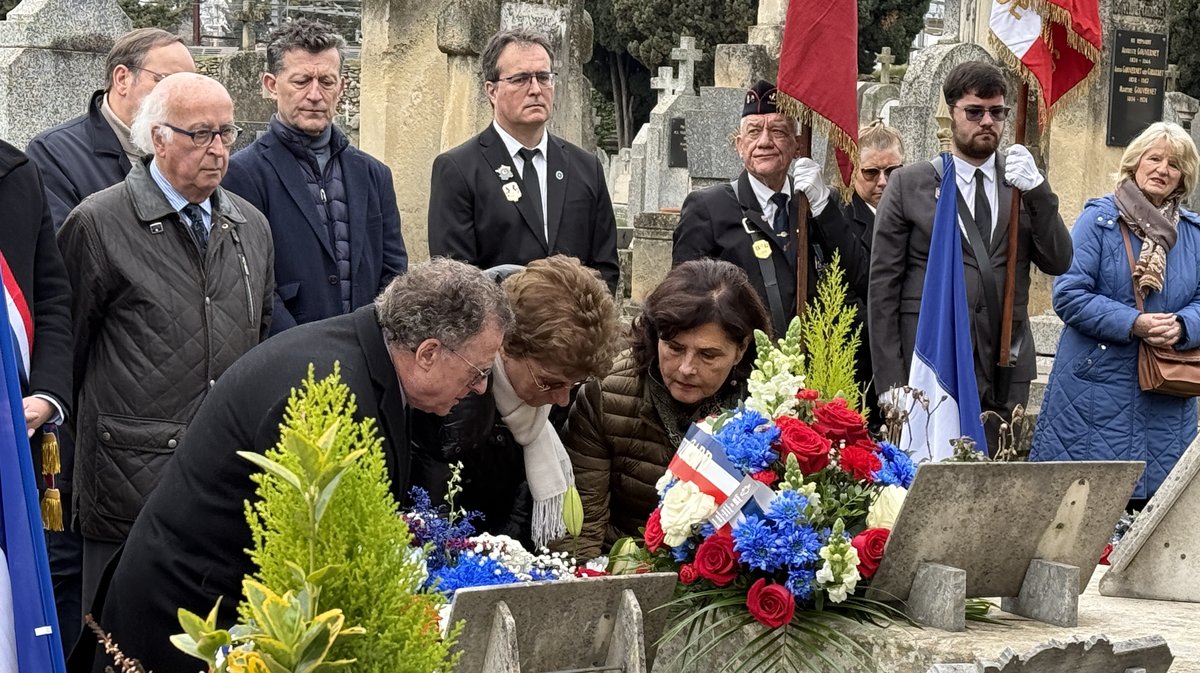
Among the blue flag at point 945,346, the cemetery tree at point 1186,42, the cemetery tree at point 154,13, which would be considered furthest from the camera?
the cemetery tree at point 154,13

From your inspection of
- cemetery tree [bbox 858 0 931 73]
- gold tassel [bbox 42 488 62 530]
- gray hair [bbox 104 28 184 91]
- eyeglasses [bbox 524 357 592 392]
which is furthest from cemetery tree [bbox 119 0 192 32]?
eyeglasses [bbox 524 357 592 392]

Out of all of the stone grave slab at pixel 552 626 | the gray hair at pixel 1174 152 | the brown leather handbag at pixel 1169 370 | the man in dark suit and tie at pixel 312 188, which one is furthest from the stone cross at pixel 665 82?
the stone grave slab at pixel 552 626

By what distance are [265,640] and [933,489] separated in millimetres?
Answer: 1358

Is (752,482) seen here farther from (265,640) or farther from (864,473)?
(265,640)

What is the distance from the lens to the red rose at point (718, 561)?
2.77 meters

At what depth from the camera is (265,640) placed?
64.5 inches

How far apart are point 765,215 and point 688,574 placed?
94.2 inches

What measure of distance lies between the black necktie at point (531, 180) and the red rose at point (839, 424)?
2.10 metres

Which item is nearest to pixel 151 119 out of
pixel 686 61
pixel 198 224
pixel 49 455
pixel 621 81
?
pixel 198 224

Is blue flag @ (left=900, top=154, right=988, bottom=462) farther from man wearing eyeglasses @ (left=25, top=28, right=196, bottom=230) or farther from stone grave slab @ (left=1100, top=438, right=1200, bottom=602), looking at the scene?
man wearing eyeglasses @ (left=25, top=28, right=196, bottom=230)

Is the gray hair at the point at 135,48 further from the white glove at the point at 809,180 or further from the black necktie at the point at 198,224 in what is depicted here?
the white glove at the point at 809,180

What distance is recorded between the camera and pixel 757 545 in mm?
2744

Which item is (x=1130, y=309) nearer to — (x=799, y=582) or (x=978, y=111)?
(x=978, y=111)

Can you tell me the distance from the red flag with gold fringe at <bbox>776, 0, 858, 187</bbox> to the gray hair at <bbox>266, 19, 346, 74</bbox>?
1411mm
